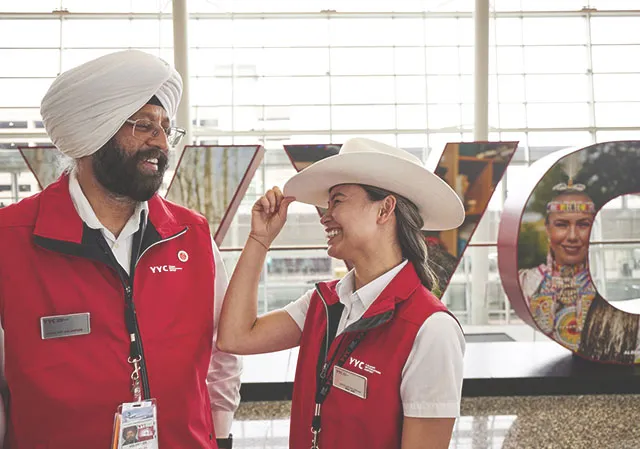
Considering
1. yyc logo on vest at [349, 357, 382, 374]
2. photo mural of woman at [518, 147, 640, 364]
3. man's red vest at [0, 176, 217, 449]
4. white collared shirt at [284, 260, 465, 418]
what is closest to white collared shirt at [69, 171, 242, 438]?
man's red vest at [0, 176, 217, 449]

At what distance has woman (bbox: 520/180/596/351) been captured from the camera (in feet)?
14.0

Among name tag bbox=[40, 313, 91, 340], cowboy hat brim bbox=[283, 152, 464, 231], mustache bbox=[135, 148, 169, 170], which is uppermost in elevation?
mustache bbox=[135, 148, 169, 170]

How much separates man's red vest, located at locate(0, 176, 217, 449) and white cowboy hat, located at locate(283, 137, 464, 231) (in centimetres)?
60

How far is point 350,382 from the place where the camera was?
1.64 meters

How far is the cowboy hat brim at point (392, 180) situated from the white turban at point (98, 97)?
0.61 metres

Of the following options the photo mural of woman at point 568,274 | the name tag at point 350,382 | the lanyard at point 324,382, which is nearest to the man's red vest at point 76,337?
the lanyard at point 324,382

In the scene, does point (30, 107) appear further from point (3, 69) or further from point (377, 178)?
point (377, 178)

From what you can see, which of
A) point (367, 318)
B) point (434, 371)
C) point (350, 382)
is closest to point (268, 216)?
point (367, 318)

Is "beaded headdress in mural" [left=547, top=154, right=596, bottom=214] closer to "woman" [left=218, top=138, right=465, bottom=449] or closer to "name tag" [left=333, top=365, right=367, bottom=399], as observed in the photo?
"woman" [left=218, top=138, right=465, bottom=449]

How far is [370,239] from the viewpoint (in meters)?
1.79

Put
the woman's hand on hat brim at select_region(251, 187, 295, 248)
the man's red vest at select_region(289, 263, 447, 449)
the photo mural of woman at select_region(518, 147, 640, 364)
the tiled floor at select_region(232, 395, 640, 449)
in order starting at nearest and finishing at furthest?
the man's red vest at select_region(289, 263, 447, 449) < the woman's hand on hat brim at select_region(251, 187, 295, 248) < the tiled floor at select_region(232, 395, 640, 449) < the photo mural of woman at select_region(518, 147, 640, 364)

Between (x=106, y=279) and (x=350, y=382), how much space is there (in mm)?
786

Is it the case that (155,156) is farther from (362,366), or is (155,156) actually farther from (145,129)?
(362,366)

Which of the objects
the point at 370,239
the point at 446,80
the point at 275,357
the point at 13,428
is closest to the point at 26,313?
the point at 13,428
